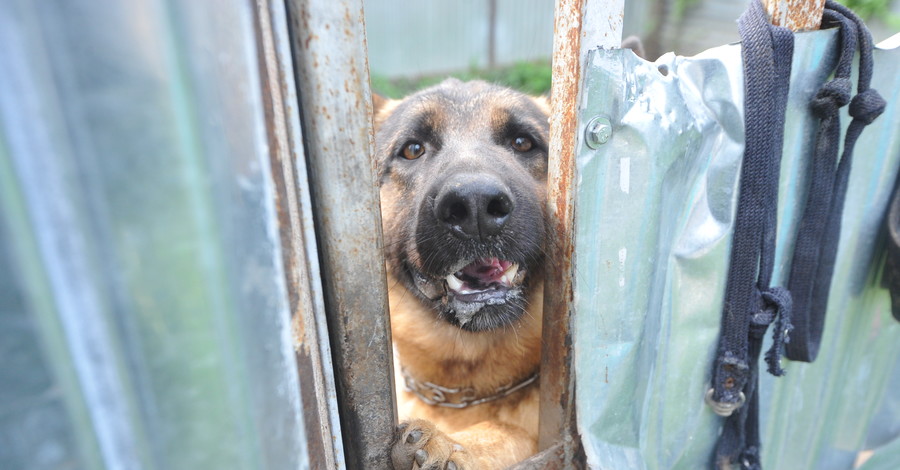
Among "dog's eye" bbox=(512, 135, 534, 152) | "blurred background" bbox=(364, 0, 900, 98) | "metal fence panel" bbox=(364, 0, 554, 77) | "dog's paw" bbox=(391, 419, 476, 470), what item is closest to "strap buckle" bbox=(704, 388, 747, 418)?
"dog's paw" bbox=(391, 419, 476, 470)

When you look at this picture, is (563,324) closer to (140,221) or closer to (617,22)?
(617,22)

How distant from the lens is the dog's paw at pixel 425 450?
5.21 feet

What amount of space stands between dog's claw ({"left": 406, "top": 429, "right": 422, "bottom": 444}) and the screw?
113cm

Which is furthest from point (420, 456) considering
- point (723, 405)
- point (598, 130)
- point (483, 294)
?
point (598, 130)

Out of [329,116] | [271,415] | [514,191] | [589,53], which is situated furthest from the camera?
[514,191]

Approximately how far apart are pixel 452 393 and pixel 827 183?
181cm

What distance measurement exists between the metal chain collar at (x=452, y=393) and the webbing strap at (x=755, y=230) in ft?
3.13

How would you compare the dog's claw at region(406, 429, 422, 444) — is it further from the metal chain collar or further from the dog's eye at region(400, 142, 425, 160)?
the dog's eye at region(400, 142, 425, 160)

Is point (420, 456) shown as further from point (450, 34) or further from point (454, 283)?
point (450, 34)

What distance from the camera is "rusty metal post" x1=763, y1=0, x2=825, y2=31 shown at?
4.92 ft

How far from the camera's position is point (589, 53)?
50.8 inches

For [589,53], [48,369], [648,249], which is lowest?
[648,249]

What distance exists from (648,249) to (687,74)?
1.73ft

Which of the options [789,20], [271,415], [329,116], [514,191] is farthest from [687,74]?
[271,415]
